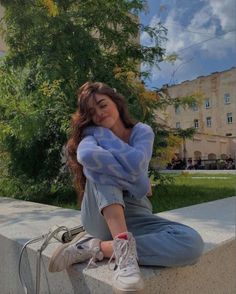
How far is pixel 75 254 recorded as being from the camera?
182cm

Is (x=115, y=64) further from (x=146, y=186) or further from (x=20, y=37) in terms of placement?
(x=146, y=186)

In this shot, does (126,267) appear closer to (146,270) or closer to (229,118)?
(146,270)

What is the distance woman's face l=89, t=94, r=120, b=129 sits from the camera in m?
1.96

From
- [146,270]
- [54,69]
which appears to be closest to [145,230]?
[146,270]

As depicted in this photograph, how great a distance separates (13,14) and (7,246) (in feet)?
12.7

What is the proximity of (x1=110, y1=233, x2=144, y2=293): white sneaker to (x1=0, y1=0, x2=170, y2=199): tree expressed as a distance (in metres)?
3.37

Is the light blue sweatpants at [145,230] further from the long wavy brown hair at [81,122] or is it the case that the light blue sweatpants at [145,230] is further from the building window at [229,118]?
the building window at [229,118]

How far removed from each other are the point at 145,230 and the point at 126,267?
1.04ft

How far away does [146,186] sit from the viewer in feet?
6.08

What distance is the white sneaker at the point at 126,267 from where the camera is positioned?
4.83 ft

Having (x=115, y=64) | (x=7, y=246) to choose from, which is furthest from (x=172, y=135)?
(x=7, y=246)

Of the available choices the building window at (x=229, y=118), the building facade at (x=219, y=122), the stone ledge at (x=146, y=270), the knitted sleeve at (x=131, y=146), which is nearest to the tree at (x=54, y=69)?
the stone ledge at (x=146, y=270)

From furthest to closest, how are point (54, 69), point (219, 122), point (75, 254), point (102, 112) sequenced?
point (219, 122), point (54, 69), point (102, 112), point (75, 254)

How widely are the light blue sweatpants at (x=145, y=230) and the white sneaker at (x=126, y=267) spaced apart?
134 millimetres
